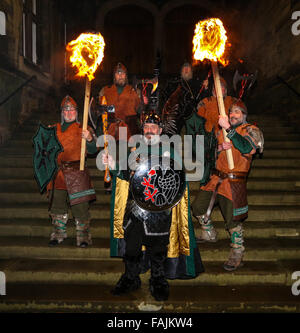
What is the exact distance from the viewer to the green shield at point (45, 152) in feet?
10.9

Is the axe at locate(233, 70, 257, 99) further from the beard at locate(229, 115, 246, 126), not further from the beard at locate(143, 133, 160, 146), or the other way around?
the beard at locate(143, 133, 160, 146)

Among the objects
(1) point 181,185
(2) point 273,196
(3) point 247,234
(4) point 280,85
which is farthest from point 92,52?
(4) point 280,85

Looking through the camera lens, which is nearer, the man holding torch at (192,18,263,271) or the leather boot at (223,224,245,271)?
the man holding torch at (192,18,263,271)

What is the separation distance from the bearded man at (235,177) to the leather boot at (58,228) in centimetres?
173

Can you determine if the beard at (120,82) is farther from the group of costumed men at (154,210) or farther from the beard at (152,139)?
the beard at (152,139)

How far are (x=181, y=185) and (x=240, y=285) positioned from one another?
1321mm

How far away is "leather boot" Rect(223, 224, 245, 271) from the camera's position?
3037mm

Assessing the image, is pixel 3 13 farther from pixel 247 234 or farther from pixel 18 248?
pixel 247 234

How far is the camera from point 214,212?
13.2 feet

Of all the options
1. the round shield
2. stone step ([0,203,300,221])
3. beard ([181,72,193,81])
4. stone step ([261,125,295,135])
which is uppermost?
beard ([181,72,193,81])

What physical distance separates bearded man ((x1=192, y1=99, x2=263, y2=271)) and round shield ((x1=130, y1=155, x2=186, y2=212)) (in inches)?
25.2

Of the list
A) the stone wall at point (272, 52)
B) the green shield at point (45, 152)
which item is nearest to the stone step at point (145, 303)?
the green shield at point (45, 152)

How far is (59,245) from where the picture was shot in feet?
11.3

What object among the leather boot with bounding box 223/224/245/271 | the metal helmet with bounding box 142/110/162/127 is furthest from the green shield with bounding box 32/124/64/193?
the leather boot with bounding box 223/224/245/271
